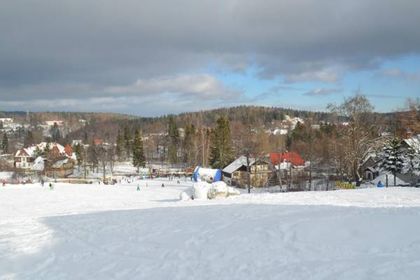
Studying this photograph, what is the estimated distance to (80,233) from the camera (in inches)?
648

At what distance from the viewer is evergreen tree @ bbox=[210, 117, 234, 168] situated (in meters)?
76.1

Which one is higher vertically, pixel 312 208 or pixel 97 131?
pixel 97 131

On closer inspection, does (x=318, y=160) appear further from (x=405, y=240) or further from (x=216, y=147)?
(x=405, y=240)

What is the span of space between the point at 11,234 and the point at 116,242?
525 centimetres

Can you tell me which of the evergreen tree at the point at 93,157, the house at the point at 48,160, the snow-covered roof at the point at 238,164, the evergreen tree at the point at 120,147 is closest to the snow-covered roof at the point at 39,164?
the house at the point at 48,160

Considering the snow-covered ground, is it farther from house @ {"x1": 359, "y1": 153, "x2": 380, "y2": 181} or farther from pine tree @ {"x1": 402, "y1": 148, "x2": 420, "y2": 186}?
house @ {"x1": 359, "y1": 153, "x2": 380, "y2": 181}

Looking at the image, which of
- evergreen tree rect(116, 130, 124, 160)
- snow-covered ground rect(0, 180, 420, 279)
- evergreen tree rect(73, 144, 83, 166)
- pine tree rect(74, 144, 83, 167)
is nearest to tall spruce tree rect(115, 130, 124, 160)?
evergreen tree rect(116, 130, 124, 160)

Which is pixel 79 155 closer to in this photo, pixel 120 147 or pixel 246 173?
pixel 120 147

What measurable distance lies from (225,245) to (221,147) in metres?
64.7

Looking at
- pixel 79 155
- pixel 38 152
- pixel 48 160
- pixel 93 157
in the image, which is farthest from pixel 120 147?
pixel 48 160

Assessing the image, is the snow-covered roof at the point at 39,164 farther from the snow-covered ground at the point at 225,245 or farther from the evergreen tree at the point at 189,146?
the snow-covered ground at the point at 225,245

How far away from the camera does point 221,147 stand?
77.4 metres

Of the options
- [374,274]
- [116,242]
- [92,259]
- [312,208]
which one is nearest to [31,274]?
[92,259]

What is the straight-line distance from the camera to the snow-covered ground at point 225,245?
10.1 m
